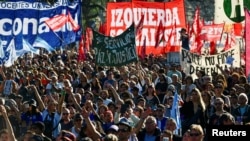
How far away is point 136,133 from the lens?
32.4ft

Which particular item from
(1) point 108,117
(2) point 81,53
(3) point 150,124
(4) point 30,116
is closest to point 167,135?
(3) point 150,124

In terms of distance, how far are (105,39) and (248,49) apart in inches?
140

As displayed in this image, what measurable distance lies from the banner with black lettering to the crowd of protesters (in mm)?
207

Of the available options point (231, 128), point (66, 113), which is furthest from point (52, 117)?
point (231, 128)

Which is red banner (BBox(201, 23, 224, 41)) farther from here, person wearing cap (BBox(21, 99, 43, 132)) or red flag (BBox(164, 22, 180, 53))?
person wearing cap (BBox(21, 99, 43, 132))

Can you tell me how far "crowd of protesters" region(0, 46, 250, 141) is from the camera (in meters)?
9.34

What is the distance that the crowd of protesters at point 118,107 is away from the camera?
30.6 feet

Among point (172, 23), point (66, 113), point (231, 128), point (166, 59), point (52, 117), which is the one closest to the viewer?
point (231, 128)

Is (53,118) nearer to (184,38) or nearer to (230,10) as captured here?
(230,10)

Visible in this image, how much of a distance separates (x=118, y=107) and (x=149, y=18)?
9.35 m

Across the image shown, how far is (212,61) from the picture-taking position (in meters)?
17.1

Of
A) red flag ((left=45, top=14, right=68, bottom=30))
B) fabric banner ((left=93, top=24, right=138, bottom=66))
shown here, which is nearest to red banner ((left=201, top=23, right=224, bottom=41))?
red flag ((left=45, top=14, right=68, bottom=30))

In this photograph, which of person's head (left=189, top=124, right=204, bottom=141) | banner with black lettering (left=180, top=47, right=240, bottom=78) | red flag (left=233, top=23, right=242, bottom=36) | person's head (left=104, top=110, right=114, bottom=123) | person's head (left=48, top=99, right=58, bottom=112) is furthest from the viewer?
red flag (left=233, top=23, right=242, bottom=36)

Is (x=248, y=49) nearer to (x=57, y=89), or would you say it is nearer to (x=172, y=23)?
(x=57, y=89)
